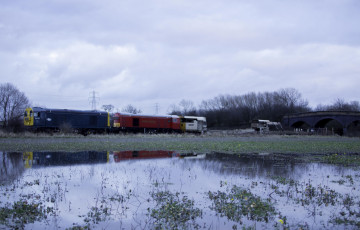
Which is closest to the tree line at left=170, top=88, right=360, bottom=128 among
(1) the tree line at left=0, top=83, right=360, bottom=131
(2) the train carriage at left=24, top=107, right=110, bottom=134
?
(1) the tree line at left=0, top=83, right=360, bottom=131

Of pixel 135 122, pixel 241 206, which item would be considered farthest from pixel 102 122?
pixel 241 206

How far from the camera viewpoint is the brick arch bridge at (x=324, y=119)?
246 feet

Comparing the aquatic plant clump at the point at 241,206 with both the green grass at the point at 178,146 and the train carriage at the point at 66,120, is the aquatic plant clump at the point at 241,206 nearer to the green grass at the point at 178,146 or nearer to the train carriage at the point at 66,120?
the green grass at the point at 178,146

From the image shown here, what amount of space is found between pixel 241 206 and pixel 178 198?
1.51 m

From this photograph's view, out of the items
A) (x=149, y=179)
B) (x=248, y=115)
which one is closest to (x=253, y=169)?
(x=149, y=179)

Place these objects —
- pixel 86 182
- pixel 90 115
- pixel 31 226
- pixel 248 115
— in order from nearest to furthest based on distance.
Result: pixel 31 226
pixel 86 182
pixel 90 115
pixel 248 115

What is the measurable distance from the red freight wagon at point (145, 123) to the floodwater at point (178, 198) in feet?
114

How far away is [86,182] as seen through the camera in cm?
925

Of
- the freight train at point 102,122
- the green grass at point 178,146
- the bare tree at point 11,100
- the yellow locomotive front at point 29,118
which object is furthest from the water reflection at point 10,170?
the bare tree at point 11,100

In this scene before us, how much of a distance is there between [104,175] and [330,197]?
6.84 metres

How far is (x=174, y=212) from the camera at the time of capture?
6.20m

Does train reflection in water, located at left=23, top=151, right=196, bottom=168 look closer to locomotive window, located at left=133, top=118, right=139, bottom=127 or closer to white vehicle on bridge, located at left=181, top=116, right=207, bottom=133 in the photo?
locomotive window, located at left=133, top=118, right=139, bottom=127

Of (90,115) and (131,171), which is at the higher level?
(90,115)

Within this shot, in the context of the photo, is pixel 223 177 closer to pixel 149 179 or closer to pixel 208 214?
pixel 149 179
